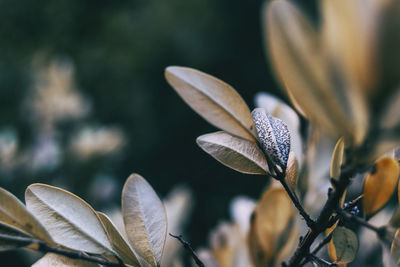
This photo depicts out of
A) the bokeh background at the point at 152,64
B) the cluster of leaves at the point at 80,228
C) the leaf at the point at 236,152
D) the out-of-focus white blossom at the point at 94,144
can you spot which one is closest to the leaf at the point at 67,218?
the cluster of leaves at the point at 80,228

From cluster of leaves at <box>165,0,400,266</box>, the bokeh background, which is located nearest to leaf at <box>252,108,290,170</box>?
cluster of leaves at <box>165,0,400,266</box>

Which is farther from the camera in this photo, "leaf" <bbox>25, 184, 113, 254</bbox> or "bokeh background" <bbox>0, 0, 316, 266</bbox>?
"bokeh background" <bbox>0, 0, 316, 266</bbox>

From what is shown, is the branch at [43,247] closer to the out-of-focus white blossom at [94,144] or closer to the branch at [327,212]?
the branch at [327,212]

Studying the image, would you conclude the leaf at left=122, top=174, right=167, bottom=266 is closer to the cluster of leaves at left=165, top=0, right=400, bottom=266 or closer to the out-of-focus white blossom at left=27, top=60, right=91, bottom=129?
the cluster of leaves at left=165, top=0, right=400, bottom=266

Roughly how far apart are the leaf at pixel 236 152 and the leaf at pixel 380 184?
79 millimetres

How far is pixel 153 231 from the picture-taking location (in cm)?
34

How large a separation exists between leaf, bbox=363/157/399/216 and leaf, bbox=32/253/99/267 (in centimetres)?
23

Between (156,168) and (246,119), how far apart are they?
2975 millimetres

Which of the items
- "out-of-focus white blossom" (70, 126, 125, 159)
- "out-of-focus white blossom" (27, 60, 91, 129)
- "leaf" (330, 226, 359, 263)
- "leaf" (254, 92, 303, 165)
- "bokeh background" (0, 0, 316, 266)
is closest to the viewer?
"leaf" (330, 226, 359, 263)

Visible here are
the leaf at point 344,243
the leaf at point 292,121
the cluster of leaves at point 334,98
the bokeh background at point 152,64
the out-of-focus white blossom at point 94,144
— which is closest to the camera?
the cluster of leaves at point 334,98

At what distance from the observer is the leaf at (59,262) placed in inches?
12.2

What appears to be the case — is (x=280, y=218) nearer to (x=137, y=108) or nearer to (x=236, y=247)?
(x=236, y=247)

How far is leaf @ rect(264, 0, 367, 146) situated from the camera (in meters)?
0.20

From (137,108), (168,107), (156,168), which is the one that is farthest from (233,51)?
(156,168)
